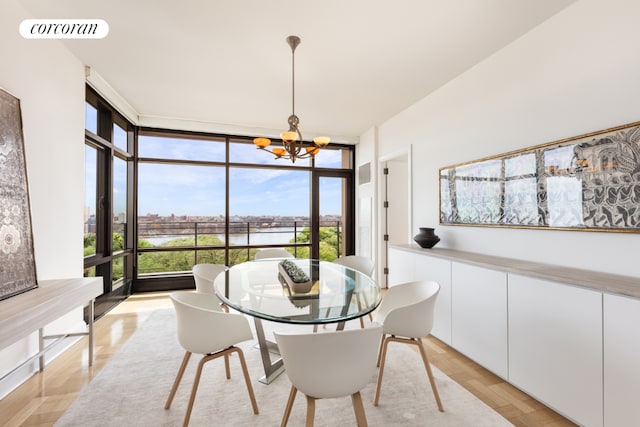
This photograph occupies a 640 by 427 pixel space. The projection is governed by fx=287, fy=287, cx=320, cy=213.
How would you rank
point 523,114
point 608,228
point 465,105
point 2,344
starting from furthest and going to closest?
A: 1. point 465,105
2. point 523,114
3. point 608,228
4. point 2,344

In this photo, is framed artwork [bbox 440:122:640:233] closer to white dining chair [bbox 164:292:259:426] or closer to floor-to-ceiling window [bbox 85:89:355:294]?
white dining chair [bbox 164:292:259:426]

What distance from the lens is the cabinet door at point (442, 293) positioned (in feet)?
9.07

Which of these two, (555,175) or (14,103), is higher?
(14,103)

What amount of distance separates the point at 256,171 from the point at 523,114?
4.09 metres

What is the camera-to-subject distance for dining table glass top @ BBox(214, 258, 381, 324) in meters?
1.64

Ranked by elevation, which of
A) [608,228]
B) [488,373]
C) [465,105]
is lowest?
[488,373]

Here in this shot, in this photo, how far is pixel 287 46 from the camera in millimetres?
2660

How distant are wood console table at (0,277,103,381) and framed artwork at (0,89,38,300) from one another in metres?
0.11

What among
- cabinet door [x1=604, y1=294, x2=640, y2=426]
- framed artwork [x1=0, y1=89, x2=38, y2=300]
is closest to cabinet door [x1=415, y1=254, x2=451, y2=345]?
cabinet door [x1=604, y1=294, x2=640, y2=426]

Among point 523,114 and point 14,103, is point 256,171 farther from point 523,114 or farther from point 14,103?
point 523,114

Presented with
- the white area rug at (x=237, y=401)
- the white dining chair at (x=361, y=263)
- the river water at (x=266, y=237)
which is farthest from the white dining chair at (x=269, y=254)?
the white area rug at (x=237, y=401)

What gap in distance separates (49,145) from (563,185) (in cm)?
424

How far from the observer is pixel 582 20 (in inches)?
80.4

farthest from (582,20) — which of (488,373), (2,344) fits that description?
(2,344)
